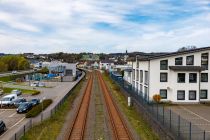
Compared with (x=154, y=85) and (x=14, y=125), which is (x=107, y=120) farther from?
(x=154, y=85)

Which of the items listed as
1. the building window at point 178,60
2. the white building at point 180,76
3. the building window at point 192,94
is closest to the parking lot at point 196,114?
the building window at point 192,94

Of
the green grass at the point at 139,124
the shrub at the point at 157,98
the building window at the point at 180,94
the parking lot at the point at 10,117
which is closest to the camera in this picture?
the green grass at the point at 139,124

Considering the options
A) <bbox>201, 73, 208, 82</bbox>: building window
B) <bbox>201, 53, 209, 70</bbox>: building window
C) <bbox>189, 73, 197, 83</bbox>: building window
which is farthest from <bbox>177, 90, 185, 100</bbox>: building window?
<bbox>201, 53, 209, 70</bbox>: building window

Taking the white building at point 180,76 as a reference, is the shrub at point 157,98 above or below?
below

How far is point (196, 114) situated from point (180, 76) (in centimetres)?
1091

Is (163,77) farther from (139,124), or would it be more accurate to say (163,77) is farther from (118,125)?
(118,125)

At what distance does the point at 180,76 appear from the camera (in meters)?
45.8

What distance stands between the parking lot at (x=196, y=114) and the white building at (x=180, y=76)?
288 centimetres

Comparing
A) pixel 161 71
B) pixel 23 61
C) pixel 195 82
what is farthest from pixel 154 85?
pixel 23 61

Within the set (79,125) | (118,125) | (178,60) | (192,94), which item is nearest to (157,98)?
(192,94)

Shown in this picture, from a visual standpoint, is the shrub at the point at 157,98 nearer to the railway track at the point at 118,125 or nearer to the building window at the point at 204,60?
the railway track at the point at 118,125

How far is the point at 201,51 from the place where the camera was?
45688mm

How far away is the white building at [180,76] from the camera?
4528 centimetres

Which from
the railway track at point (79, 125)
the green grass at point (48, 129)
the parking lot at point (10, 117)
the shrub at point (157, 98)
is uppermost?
the shrub at point (157, 98)
